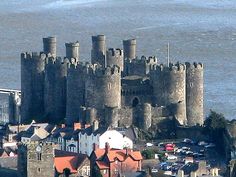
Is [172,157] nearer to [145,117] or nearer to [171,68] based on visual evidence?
[145,117]

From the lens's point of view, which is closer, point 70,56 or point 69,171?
point 69,171

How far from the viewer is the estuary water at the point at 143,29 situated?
78062 millimetres

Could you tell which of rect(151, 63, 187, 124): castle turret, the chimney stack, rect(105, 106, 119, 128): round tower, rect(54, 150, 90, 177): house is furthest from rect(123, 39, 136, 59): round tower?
rect(54, 150, 90, 177): house

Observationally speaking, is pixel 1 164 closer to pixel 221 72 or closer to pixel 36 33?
pixel 221 72

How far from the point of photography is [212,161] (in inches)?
2217

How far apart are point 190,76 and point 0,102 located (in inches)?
411

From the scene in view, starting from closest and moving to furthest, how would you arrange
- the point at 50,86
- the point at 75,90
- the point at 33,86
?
the point at 75,90 < the point at 50,86 < the point at 33,86

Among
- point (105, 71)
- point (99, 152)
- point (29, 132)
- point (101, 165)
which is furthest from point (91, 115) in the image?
point (101, 165)

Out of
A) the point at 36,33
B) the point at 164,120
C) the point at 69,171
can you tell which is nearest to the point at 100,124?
the point at 164,120

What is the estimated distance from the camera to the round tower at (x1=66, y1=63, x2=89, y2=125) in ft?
203

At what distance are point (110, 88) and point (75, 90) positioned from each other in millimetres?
1549

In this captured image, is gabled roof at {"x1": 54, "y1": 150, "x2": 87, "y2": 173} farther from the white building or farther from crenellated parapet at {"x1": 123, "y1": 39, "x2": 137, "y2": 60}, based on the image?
crenellated parapet at {"x1": 123, "y1": 39, "x2": 137, "y2": 60}

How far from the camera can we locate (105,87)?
61031mm

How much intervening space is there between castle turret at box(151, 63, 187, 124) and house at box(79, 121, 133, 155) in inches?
149
